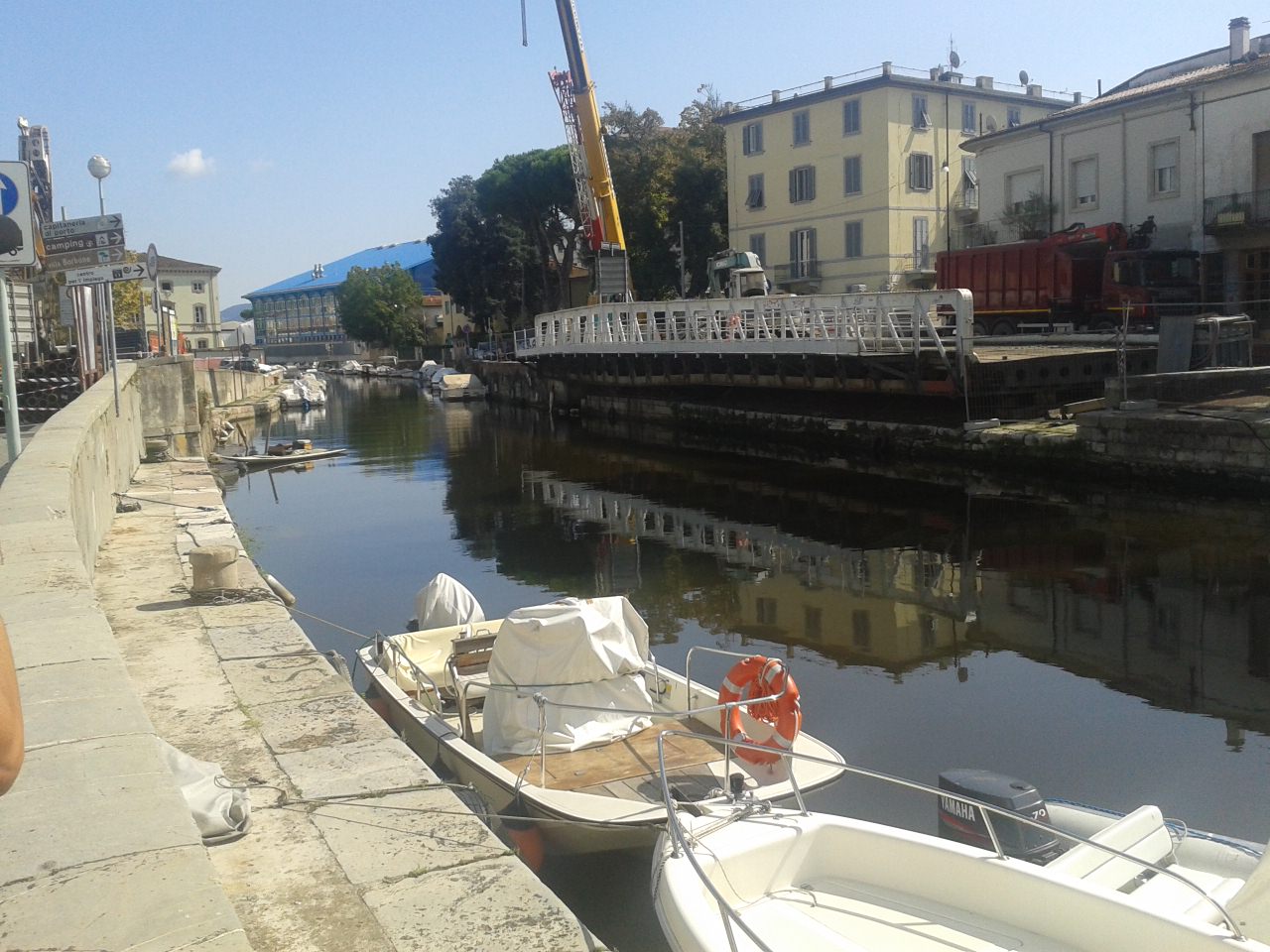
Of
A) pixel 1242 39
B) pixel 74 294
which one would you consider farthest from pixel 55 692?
pixel 1242 39

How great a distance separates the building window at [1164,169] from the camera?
33.3m

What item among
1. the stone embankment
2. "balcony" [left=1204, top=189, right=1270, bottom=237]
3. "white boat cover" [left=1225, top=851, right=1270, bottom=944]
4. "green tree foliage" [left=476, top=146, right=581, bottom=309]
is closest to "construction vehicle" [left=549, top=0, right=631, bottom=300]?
the stone embankment

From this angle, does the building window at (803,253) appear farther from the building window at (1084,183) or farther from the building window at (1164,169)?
the building window at (1164,169)

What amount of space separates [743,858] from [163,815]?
99.7 inches

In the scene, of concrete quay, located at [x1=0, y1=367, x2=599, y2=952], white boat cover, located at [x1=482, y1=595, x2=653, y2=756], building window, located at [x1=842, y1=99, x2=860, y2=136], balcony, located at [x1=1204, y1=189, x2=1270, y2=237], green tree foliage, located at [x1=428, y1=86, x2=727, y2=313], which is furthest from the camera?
green tree foliage, located at [x1=428, y1=86, x2=727, y2=313]

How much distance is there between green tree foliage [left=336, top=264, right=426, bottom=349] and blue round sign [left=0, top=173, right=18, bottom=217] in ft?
307

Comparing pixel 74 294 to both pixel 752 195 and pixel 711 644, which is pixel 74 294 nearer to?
pixel 711 644

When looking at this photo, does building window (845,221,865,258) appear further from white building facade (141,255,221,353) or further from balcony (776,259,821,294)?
white building facade (141,255,221,353)

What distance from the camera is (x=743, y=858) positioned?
529 centimetres

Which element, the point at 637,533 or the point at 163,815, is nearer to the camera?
the point at 163,815

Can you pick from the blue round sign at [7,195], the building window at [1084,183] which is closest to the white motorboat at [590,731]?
the blue round sign at [7,195]

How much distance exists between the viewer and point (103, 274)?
548 inches

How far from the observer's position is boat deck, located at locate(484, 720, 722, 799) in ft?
24.0

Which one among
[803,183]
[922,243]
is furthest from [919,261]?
[803,183]
